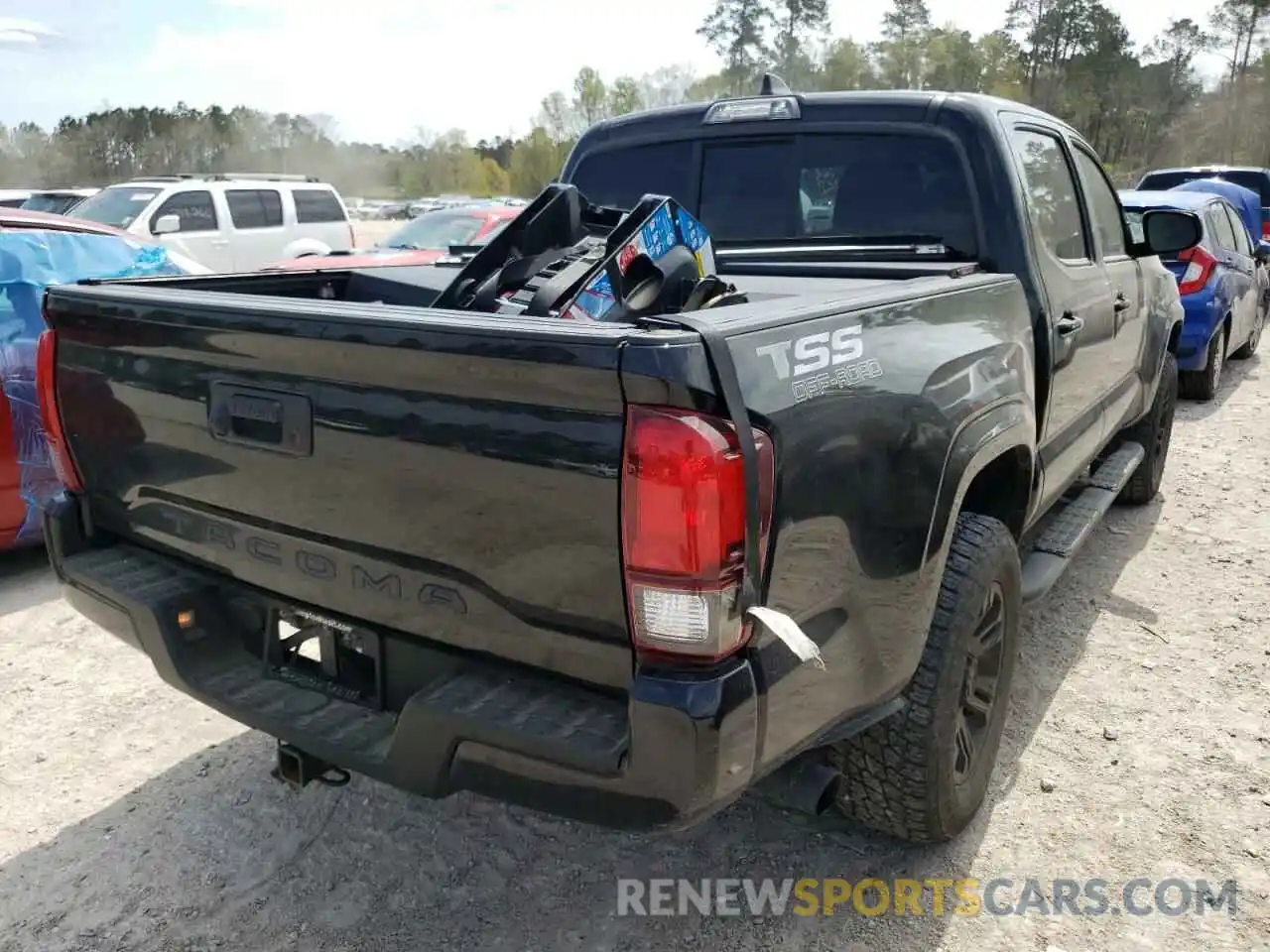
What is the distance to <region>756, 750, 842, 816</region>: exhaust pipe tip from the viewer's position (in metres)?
2.24

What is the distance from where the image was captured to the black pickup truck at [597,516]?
1.78m

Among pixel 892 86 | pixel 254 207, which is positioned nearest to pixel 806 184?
pixel 254 207

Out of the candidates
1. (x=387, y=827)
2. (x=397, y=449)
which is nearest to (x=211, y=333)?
(x=397, y=449)

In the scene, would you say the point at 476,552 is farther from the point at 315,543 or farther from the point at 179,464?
the point at 179,464

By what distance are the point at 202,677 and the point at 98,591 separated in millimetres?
399

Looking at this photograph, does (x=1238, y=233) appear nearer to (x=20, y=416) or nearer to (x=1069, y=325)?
(x=1069, y=325)

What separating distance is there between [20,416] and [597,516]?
3.85m

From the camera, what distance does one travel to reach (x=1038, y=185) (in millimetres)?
3613

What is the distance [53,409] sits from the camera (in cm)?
279

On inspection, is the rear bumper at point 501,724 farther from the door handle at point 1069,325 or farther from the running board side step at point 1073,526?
the door handle at point 1069,325

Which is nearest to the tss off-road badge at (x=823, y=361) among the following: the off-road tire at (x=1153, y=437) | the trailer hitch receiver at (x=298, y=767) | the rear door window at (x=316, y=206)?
the trailer hitch receiver at (x=298, y=767)

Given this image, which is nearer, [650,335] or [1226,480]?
[650,335]

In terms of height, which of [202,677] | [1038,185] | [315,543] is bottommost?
[202,677]

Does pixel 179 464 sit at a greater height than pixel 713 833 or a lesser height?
greater
